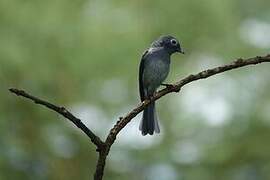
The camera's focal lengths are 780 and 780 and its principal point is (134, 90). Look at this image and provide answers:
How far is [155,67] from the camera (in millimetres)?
3336

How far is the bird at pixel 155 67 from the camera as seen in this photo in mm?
3049

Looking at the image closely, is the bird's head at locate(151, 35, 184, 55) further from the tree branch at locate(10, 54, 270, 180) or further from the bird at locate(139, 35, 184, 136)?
the tree branch at locate(10, 54, 270, 180)

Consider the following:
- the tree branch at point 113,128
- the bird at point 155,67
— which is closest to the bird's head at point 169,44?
the bird at point 155,67

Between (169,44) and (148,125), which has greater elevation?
(169,44)

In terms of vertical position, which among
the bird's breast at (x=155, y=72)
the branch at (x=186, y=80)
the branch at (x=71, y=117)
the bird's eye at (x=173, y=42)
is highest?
the bird's breast at (x=155, y=72)

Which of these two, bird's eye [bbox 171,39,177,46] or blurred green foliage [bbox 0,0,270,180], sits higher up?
blurred green foliage [bbox 0,0,270,180]

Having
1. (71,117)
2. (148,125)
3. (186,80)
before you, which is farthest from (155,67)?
(71,117)

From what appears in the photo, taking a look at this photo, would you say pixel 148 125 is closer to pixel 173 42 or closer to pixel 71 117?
pixel 173 42

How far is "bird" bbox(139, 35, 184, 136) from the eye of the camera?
305 centimetres

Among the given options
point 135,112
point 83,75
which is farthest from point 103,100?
point 135,112

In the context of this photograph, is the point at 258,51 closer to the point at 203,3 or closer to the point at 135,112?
the point at 203,3

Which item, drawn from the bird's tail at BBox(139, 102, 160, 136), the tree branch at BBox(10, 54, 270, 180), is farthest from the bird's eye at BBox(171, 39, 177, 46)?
the tree branch at BBox(10, 54, 270, 180)

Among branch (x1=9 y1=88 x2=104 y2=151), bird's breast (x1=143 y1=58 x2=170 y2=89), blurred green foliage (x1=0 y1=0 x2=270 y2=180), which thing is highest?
blurred green foliage (x1=0 y1=0 x2=270 y2=180)

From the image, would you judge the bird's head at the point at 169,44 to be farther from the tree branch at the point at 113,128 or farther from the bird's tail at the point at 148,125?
the tree branch at the point at 113,128
